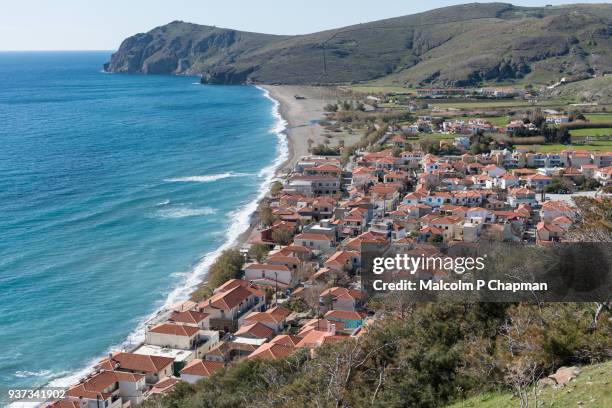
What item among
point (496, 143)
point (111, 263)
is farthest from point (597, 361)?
point (496, 143)

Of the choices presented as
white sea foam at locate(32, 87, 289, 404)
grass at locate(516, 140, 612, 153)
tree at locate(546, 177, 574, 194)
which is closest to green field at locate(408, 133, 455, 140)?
grass at locate(516, 140, 612, 153)

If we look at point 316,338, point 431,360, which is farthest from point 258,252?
point 431,360

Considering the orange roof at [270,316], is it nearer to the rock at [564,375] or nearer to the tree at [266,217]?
the tree at [266,217]

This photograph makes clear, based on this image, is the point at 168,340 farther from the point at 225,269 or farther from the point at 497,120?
the point at 497,120

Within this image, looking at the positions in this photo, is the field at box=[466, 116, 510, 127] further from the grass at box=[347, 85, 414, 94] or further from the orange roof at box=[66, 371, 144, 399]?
the orange roof at box=[66, 371, 144, 399]

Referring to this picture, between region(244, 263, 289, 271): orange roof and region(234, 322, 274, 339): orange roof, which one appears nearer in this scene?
region(234, 322, 274, 339): orange roof
